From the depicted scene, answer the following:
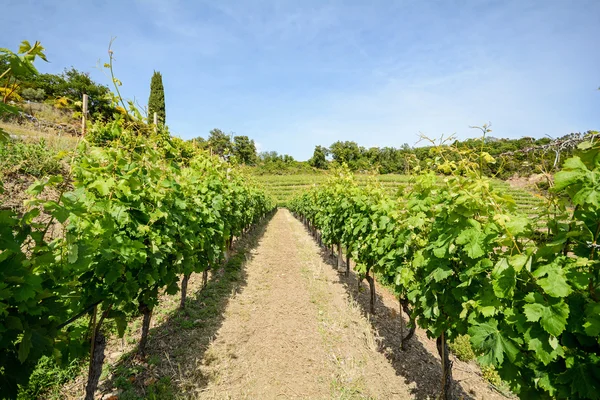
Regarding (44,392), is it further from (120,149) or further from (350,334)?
(350,334)

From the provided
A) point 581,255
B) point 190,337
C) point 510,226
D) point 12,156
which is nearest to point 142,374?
point 190,337

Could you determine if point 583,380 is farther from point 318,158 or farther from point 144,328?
point 318,158

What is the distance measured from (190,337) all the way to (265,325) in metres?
1.27

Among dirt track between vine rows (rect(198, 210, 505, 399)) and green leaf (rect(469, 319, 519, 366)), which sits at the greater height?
green leaf (rect(469, 319, 519, 366))

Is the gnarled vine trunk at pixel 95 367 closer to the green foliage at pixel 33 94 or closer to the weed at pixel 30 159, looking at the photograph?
the weed at pixel 30 159

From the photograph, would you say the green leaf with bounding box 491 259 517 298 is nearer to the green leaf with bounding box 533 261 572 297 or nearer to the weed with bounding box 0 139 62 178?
the green leaf with bounding box 533 261 572 297

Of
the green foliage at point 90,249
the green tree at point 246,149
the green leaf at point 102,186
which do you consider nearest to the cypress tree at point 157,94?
the green tree at point 246,149

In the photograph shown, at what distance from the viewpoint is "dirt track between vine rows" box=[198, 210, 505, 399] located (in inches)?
144

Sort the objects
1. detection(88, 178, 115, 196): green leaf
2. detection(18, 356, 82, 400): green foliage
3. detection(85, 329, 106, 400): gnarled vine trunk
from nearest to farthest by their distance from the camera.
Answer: detection(88, 178, 115, 196): green leaf < detection(85, 329, 106, 400): gnarled vine trunk < detection(18, 356, 82, 400): green foliage

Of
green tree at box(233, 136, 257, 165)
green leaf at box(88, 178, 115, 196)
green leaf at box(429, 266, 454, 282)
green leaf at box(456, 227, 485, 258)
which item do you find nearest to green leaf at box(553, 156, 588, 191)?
green leaf at box(456, 227, 485, 258)

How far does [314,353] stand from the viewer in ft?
14.3

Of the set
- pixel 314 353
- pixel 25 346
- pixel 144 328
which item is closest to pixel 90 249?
pixel 25 346

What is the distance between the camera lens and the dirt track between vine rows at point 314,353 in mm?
3658

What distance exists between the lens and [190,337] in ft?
14.7
